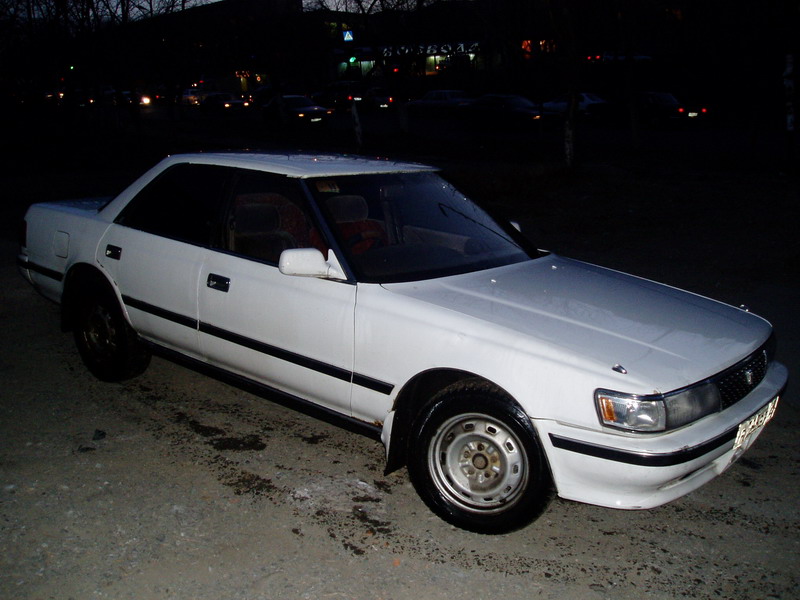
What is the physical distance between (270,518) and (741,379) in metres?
2.21

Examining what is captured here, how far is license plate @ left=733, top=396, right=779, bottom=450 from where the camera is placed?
11.2 ft

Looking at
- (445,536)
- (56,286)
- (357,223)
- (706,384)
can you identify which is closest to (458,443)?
(445,536)

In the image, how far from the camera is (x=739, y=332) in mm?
3764

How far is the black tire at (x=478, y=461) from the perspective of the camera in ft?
10.8

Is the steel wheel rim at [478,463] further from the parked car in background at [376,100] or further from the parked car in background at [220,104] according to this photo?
the parked car in background at [220,104]

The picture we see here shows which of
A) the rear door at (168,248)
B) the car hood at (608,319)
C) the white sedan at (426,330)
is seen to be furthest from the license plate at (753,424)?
the rear door at (168,248)

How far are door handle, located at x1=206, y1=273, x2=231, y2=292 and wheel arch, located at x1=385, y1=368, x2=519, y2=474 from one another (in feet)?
4.03

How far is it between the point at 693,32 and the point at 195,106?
3852cm

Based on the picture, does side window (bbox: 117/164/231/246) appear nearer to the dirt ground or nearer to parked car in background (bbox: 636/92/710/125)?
the dirt ground

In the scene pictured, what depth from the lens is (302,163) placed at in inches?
177

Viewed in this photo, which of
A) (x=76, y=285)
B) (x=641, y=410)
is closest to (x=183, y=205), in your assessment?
(x=76, y=285)

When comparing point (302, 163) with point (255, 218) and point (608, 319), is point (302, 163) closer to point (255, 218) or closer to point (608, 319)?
point (255, 218)

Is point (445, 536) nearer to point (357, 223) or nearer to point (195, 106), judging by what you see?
point (357, 223)

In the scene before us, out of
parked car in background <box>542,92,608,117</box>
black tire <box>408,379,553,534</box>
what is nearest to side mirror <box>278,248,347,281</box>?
black tire <box>408,379,553,534</box>
